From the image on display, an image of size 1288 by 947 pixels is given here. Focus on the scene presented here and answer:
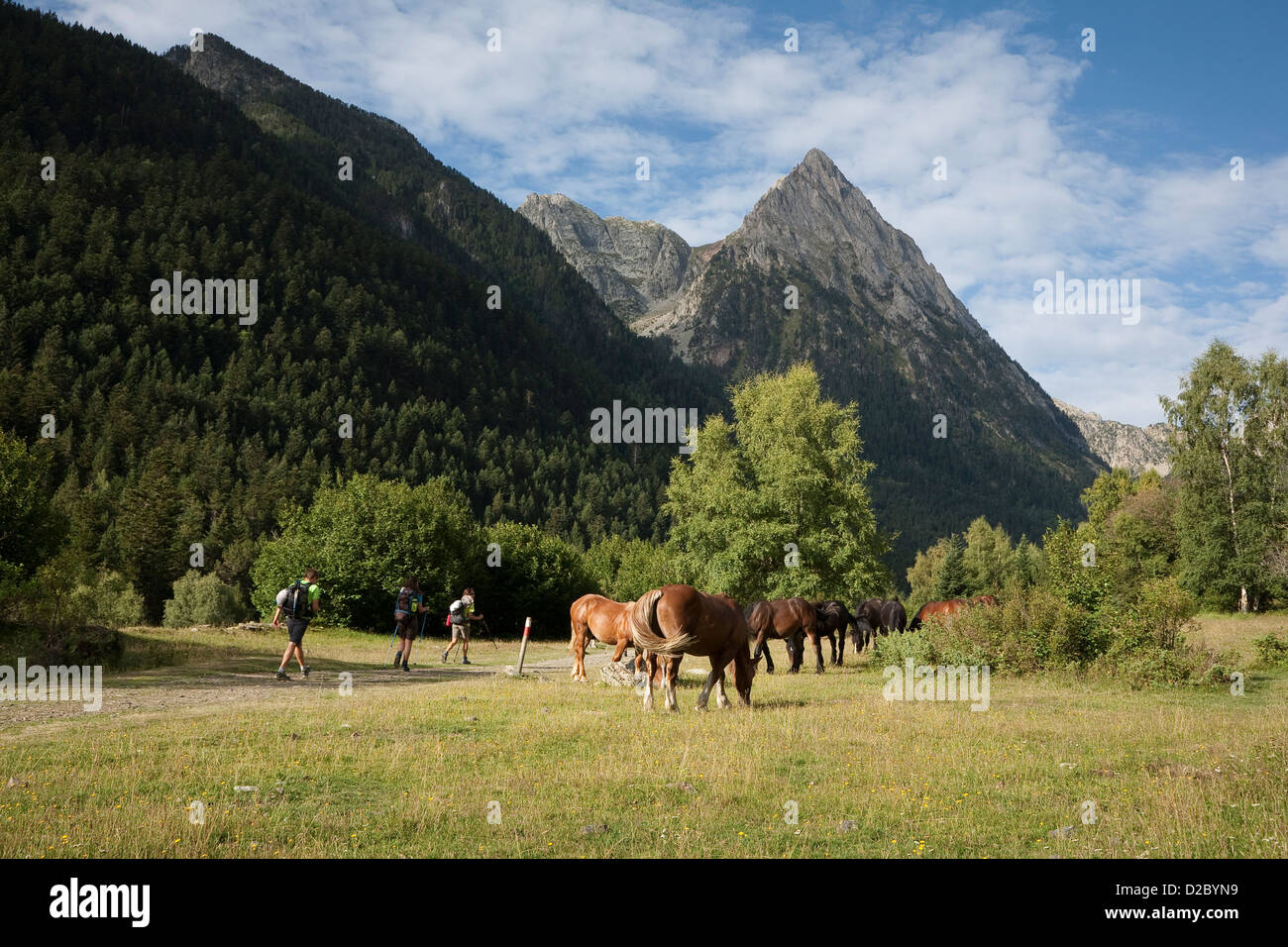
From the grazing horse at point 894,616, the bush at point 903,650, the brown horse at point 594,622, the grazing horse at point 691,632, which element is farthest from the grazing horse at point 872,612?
the grazing horse at point 691,632

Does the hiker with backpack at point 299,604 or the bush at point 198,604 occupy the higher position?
the hiker with backpack at point 299,604

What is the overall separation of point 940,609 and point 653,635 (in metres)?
20.8

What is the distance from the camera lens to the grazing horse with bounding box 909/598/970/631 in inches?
1130

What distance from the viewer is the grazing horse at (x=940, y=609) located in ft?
94.2

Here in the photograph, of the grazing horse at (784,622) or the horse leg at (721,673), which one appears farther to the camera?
the grazing horse at (784,622)

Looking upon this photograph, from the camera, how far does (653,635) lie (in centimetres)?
1517

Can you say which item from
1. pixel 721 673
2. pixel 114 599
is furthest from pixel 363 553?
pixel 721 673

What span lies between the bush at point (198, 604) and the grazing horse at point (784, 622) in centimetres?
6448

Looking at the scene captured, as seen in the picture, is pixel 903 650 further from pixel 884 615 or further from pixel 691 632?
pixel 691 632

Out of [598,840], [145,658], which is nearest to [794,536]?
[145,658]

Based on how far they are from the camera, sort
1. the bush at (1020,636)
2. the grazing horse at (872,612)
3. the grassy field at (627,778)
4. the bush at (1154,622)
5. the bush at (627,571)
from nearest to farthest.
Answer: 1. the grassy field at (627,778)
2. the bush at (1154,622)
3. the bush at (1020,636)
4. the grazing horse at (872,612)
5. the bush at (627,571)

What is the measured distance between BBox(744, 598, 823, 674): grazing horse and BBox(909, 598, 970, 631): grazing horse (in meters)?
5.08

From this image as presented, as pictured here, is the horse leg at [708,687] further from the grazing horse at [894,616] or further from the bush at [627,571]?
the bush at [627,571]

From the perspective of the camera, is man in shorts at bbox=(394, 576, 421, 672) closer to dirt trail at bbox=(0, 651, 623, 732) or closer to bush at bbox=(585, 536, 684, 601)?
dirt trail at bbox=(0, 651, 623, 732)
